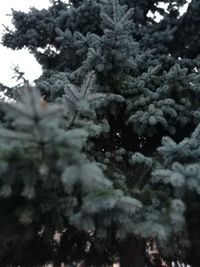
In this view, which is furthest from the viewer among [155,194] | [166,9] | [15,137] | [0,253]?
[166,9]

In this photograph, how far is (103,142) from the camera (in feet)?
17.0

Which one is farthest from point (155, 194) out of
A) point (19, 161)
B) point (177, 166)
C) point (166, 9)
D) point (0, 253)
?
point (166, 9)

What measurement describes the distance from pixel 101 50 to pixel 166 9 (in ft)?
8.85

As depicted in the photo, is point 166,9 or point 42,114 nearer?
point 42,114

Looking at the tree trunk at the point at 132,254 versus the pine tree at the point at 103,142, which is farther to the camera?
the tree trunk at the point at 132,254

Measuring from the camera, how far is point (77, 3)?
275 inches

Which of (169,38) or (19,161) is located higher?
(169,38)

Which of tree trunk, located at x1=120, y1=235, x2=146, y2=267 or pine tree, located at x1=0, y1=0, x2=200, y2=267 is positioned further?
tree trunk, located at x1=120, y1=235, x2=146, y2=267

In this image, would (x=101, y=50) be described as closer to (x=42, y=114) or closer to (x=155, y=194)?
(x=155, y=194)

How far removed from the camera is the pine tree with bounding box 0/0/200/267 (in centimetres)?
288

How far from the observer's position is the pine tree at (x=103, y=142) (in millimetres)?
2875

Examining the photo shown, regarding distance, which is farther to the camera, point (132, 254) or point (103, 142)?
point (103, 142)

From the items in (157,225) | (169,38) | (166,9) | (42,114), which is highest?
(166,9)

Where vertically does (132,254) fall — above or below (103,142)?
below
